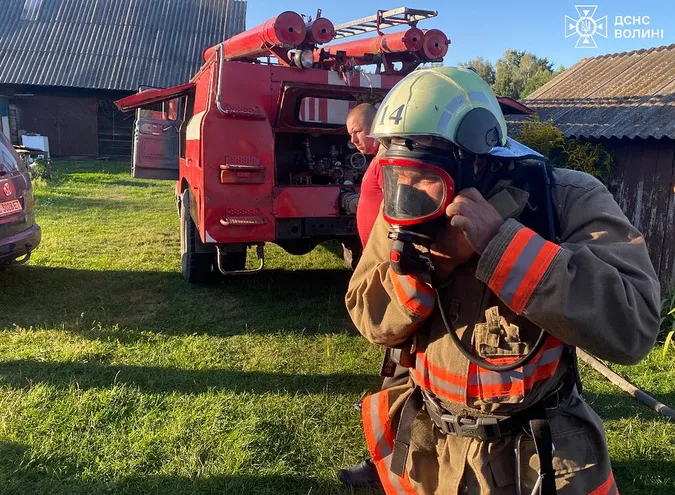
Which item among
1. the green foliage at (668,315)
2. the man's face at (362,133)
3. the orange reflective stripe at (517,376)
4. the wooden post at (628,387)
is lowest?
the wooden post at (628,387)

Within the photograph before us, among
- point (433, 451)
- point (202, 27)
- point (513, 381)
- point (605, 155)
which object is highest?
point (202, 27)

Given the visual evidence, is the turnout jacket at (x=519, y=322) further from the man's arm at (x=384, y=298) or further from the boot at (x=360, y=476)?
the boot at (x=360, y=476)

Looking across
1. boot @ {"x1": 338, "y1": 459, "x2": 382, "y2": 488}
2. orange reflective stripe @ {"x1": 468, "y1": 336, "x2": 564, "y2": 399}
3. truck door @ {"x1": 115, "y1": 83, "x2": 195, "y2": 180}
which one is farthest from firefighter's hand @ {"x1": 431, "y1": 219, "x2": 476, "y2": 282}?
truck door @ {"x1": 115, "y1": 83, "x2": 195, "y2": 180}

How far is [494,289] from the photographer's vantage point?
3.86ft

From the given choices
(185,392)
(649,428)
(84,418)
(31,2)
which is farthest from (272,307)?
(31,2)

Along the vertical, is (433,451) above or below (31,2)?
below

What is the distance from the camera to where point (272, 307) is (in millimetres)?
5320

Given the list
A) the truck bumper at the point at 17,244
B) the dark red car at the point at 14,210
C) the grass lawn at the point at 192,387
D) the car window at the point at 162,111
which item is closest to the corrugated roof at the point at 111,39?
the car window at the point at 162,111

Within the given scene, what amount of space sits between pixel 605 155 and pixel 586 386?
287cm

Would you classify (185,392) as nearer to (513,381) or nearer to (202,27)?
(513,381)

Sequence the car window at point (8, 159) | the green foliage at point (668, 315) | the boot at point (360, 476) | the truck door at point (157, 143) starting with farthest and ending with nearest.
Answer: the truck door at point (157, 143), the car window at point (8, 159), the green foliage at point (668, 315), the boot at point (360, 476)

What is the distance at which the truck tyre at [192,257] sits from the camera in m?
5.64

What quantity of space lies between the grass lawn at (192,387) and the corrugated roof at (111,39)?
15900mm

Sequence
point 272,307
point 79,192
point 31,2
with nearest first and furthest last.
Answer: point 272,307 → point 79,192 → point 31,2
